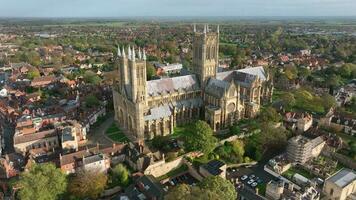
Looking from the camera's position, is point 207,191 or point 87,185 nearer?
point 207,191

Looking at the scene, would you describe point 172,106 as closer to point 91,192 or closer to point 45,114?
point 91,192

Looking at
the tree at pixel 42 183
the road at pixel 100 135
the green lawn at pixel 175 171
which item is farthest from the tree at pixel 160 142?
the tree at pixel 42 183

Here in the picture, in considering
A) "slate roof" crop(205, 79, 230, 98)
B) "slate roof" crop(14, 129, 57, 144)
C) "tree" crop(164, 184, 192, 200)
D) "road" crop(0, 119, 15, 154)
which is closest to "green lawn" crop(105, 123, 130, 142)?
"slate roof" crop(14, 129, 57, 144)

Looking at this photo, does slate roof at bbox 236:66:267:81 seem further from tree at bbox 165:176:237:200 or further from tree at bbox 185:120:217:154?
tree at bbox 165:176:237:200

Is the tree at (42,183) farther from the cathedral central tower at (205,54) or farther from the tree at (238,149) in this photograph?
the cathedral central tower at (205,54)

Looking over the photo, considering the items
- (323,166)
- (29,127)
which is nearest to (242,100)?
(323,166)

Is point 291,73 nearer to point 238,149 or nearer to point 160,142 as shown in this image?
point 238,149

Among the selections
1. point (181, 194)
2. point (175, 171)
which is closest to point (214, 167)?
point (175, 171)
